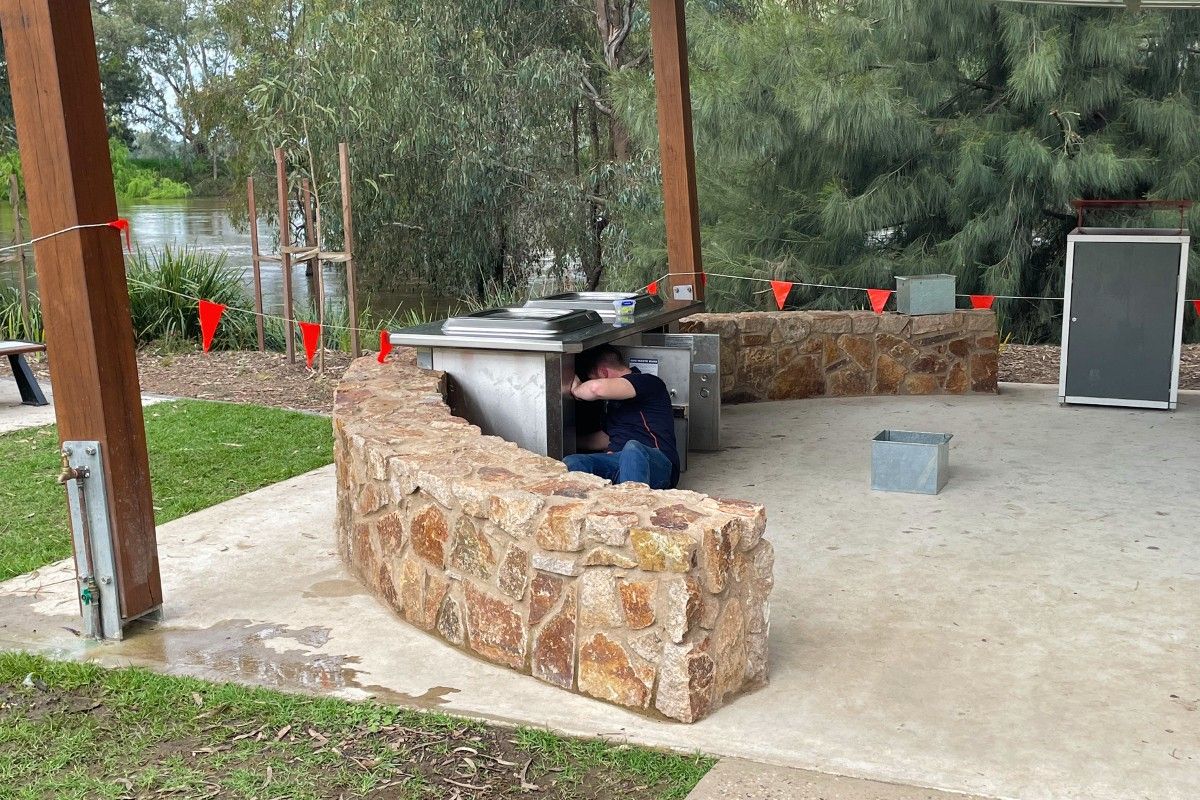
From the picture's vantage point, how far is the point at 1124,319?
8055 millimetres

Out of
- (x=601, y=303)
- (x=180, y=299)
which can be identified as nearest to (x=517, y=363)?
(x=601, y=303)

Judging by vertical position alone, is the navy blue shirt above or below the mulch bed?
above

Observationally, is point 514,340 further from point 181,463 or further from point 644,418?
point 181,463

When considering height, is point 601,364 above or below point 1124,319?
above

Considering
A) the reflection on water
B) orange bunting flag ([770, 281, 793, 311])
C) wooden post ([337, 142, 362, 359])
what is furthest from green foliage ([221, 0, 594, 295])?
orange bunting flag ([770, 281, 793, 311])

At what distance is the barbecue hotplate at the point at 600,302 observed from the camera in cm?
659

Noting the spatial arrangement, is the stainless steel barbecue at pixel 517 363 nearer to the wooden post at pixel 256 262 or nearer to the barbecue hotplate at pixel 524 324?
the barbecue hotplate at pixel 524 324

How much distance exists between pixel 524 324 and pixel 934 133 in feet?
25.8

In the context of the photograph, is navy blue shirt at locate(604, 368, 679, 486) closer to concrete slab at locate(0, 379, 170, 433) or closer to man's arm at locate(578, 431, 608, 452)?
man's arm at locate(578, 431, 608, 452)

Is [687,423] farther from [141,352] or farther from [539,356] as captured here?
[141,352]

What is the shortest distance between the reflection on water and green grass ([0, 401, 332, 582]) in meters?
5.00

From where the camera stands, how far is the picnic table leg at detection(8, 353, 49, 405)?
857cm

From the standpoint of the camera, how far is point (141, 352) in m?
11.0

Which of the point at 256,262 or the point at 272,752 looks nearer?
the point at 272,752
